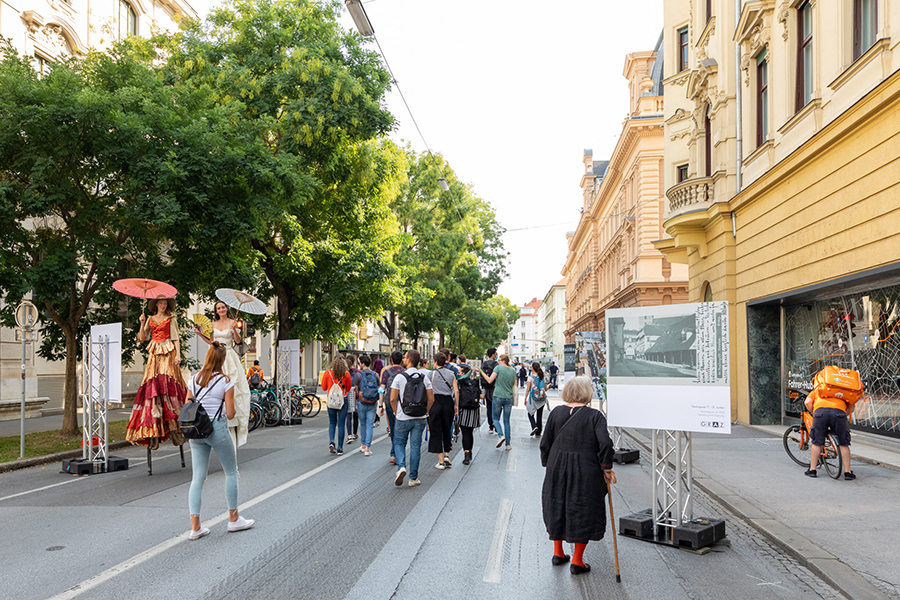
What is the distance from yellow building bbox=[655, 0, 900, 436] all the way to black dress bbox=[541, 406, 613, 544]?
24.6ft

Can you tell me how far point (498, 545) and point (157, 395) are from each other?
6.15 metres

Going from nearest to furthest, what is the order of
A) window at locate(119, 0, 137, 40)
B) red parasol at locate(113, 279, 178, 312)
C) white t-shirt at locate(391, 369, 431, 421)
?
white t-shirt at locate(391, 369, 431, 421) < red parasol at locate(113, 279, 178, 312) < window at locate(119, 0, 137, 40)

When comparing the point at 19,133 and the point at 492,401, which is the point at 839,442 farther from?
the point at 19,133

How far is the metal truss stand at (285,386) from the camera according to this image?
18.8m

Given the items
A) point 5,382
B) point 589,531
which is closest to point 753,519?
point 589,531

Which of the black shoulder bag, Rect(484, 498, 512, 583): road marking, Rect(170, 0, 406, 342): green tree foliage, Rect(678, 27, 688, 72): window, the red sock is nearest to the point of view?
Rect(484, 498, 512, 583): road marking

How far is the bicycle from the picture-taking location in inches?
377

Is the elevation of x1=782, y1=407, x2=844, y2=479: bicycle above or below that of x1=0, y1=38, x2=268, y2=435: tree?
below

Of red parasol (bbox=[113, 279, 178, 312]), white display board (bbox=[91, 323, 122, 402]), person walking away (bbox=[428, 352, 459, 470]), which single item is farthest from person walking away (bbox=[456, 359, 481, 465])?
white display board (bbox=[91, 323, 122, 402])

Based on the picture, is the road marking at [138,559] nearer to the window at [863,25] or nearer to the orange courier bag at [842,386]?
the orange courier bag at [842,386]

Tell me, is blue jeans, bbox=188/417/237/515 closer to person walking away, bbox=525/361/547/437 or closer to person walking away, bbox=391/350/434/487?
person walking away, bbox=391/350/434/487

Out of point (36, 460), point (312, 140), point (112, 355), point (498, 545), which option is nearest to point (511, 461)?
point (498, 545)

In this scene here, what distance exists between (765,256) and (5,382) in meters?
20.1

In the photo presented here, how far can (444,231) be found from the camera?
40.2 m
